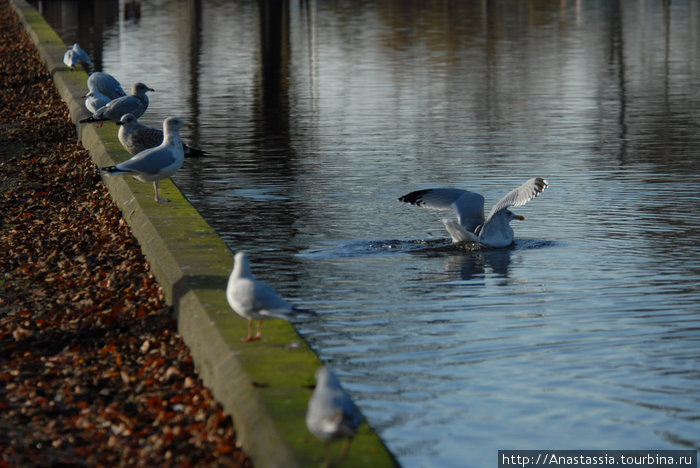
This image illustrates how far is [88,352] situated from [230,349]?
153 cm

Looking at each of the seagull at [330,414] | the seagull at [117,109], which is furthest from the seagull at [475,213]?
the seagull at [330,414]

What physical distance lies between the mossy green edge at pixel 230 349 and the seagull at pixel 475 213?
245 cm

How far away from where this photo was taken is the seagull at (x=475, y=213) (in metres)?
11.5

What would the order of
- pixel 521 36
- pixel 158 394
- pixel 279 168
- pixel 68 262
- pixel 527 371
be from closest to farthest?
pixel 158 394 → pixel 527 371 → pixel 68 262 → pixel 279 168 → pixel 521 36

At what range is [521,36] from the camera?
3525cm

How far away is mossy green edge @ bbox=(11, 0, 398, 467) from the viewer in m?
5.75

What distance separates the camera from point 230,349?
7012mm

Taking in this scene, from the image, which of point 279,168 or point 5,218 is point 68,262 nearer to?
point 5,218

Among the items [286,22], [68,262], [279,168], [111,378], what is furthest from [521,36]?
[111,378]

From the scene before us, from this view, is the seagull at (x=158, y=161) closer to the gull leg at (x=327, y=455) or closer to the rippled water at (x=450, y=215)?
the rippled water at (x=450, y=215)

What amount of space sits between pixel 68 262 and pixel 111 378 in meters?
3.16

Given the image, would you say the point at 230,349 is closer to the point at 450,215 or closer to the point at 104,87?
the point at 450,215

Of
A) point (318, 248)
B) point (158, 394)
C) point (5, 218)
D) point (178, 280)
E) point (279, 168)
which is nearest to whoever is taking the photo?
point (158, 394)

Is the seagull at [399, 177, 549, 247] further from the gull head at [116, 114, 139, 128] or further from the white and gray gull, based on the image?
the white and gray gull
